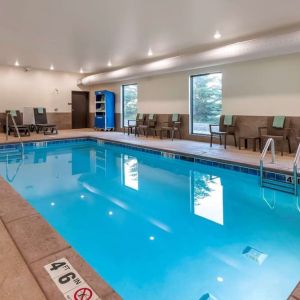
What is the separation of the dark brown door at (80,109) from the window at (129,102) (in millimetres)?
2310

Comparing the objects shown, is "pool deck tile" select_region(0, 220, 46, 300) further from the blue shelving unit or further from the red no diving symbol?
the blue shelving unit

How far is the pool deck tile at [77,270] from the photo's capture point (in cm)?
154

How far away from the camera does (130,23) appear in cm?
484

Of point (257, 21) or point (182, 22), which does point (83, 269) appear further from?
point (257, 21)

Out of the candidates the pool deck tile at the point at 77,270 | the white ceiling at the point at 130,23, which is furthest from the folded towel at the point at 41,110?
the pool deck tile at the point at 77,270

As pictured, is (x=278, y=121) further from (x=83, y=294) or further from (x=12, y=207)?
(x=83, y=294)

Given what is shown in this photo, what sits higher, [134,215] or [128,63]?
[128,63]

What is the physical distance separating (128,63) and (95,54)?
1483mm

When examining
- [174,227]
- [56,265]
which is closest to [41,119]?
[174,227]

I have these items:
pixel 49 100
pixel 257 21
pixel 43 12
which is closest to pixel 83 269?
pixel 43 12

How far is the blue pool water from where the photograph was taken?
6.64 feet

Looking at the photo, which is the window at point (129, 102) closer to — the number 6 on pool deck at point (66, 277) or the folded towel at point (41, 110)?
the folded towel at point (41, 110)

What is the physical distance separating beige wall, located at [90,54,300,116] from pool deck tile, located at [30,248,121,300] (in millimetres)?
5498

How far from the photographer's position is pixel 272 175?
4.49 m
